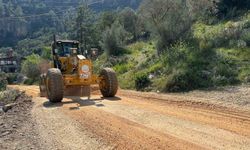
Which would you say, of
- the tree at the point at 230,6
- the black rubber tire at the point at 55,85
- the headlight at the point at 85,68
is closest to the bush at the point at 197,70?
the headlight at the point at 85,68

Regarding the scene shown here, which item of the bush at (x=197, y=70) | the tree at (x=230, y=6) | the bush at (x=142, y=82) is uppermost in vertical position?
the tree at (x=230, y=6)

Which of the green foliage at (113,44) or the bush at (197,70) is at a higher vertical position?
the green foliage at (113,44)

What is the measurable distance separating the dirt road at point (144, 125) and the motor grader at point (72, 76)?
1003 mm

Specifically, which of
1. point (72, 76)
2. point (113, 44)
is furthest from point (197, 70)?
point (113, 44)

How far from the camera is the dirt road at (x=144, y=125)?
861 centimetres

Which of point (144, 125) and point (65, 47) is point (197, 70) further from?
point (144, 125)

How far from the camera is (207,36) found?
2402cm

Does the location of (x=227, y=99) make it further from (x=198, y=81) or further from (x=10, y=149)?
(x=10, y=149)

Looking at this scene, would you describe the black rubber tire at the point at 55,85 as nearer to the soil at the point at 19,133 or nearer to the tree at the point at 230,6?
the soil at the point at 19,133

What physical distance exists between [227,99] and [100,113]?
5.05 m

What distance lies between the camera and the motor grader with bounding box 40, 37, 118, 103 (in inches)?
626

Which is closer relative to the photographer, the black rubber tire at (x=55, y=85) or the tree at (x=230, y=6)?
the black rubber tire at (x=55, y=85)

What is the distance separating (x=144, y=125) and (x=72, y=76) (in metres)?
6.93

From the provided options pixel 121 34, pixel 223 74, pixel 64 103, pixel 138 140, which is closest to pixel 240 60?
pixel 223 74
